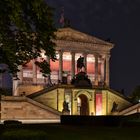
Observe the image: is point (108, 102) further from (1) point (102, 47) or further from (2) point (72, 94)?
(1) point (102, 47)

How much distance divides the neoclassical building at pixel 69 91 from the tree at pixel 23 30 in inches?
547

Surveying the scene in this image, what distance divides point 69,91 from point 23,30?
44211 mm

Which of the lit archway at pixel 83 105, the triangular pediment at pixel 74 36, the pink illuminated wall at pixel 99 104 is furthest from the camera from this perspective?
the triangular pediment at pixel 74 36

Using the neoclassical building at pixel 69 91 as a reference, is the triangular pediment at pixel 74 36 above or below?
above

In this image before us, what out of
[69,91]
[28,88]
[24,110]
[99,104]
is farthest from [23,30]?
[28,88]

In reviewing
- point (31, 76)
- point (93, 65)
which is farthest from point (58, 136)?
point (93, 65)

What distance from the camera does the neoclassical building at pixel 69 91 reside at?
5909 centimetres

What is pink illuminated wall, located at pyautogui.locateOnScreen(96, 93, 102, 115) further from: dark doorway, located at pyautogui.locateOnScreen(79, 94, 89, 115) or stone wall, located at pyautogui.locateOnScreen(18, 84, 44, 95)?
stone wall, located at pyautogui.locateOnScreen(18, 84, 44, 95)

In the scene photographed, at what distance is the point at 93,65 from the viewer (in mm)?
94562

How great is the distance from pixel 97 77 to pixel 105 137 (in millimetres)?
69382

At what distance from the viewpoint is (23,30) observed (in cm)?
2203

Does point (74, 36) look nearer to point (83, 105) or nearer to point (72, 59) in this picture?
point (72, 59)

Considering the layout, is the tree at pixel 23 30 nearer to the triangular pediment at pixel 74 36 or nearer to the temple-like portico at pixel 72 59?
the temple-like portico at pixel 72 59

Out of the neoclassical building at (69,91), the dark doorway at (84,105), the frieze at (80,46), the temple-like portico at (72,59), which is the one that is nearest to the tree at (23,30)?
the neoclassical building at (69,91)
